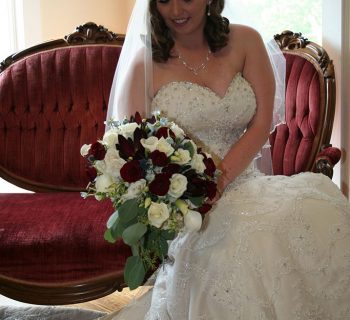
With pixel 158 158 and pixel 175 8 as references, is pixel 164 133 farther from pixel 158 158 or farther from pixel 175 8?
pixel 175 8

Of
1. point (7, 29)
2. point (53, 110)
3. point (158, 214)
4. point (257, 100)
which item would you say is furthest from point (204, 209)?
point (7, 29)

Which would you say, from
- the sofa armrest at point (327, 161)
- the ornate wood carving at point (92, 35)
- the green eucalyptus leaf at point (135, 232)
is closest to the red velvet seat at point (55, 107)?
the ornate wood carving at point (92, 35)

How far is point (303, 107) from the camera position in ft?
8.95

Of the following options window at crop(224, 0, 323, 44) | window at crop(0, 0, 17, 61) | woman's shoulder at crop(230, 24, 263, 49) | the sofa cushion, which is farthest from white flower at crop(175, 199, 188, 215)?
window at crop(0, 0, 17, 61)

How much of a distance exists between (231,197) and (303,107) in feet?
3.72

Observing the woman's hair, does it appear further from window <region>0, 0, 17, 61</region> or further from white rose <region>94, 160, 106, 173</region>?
window <region>0, 0, 17, 61</region>

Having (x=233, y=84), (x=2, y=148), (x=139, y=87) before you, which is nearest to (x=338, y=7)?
(x=233, y=84)

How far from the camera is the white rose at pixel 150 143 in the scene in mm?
1483

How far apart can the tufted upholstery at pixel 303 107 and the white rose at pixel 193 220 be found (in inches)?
47.5

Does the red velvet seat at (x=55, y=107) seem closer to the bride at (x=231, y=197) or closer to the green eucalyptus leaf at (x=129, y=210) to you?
the bride at (x=231, y=197)

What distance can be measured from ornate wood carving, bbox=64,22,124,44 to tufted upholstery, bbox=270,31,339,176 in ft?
3.01

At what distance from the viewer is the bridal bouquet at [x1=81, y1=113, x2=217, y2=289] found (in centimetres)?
147

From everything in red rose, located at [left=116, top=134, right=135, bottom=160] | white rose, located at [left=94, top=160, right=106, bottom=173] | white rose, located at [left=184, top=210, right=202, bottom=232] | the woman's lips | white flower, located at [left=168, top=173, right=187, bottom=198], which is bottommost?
white rose, located at [left=184, top=210, right=202, bottom=232]

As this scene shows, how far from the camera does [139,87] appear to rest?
215cm
